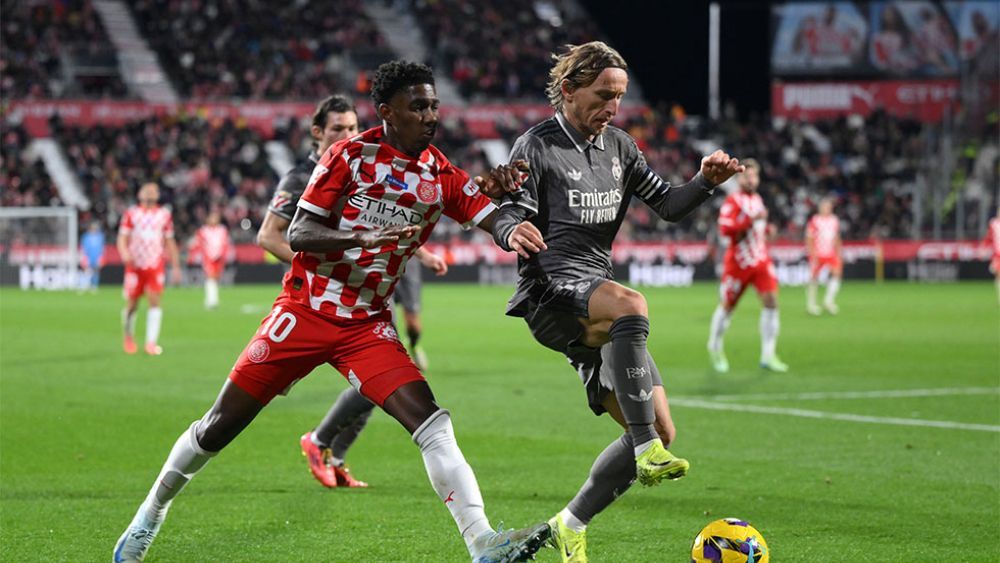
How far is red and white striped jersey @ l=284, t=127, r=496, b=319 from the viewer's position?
235 inches

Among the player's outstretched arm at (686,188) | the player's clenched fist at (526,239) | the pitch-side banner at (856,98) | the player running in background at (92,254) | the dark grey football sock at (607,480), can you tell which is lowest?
the player running in background at (92,254)

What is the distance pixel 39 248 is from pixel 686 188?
34.8 meters

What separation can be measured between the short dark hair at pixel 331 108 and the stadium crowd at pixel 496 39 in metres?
40.5

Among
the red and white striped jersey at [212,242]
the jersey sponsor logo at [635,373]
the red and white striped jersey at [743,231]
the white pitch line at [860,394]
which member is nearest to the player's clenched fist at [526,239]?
the jersey sponsor logo at [635,373]

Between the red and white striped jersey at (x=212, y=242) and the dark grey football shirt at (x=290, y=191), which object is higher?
the dark grey football shirt at (x=290, y=191)

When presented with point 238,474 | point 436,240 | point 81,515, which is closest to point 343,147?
point 81,515

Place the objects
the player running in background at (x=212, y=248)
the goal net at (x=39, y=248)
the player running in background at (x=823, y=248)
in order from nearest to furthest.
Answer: the player running in background at (x=823, y=248) < the player running in background at (x=212, y=248) < the goal net at (x=39, y=248)

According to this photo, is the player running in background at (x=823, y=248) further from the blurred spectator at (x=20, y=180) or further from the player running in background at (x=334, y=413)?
the blurred spectator at (x=20, y=180)

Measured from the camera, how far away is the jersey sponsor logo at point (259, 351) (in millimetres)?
6141

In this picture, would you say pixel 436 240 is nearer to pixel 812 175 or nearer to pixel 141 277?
pixel 812 175

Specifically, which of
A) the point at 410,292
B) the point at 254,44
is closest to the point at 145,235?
the point at 410,292

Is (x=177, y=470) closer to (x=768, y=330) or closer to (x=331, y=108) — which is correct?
(x=331, y=108)

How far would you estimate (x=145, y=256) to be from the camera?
63.5 feet

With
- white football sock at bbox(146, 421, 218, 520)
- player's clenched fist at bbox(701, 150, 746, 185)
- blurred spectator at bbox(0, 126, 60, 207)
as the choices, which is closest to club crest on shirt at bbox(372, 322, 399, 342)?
white football sock at bbox(146, 421, 218, 520)
